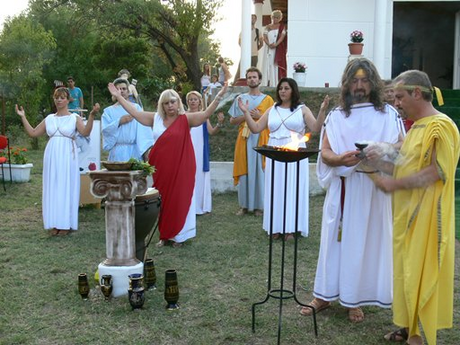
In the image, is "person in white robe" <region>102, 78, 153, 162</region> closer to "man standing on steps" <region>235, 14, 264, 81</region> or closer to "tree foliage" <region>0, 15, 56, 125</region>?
"man standing on steps" <region>235, 14, 264, 81</region>

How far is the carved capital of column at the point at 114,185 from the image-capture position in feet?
16.6

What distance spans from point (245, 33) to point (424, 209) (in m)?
11.7

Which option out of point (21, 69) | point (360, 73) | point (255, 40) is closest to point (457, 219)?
point (360, 73)

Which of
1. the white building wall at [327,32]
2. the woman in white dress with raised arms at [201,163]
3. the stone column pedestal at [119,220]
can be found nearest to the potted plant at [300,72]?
the white building wall at [327,32]

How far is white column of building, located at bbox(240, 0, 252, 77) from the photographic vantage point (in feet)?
47.5

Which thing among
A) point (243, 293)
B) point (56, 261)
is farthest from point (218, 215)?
point (243, 293)

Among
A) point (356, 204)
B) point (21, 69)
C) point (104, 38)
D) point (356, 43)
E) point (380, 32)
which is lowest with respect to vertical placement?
point (356, 204)

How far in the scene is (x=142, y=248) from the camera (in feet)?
19.3

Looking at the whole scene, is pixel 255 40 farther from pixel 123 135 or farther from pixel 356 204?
pixel 356 204

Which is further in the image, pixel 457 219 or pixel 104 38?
pixel 104 38

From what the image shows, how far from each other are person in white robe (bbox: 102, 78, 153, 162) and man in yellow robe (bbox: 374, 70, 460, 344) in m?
5.35

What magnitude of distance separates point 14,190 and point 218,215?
4626 mm

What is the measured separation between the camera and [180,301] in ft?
16.7

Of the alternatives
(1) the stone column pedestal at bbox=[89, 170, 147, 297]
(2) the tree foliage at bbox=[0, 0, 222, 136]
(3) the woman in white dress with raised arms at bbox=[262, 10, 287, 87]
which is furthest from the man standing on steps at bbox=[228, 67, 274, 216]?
(2) the tree foliage at bbox=[0, 0, 222, 136]
